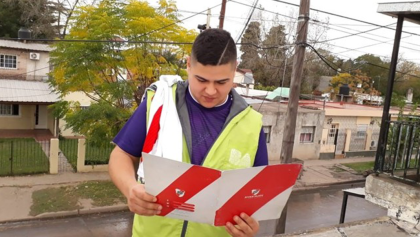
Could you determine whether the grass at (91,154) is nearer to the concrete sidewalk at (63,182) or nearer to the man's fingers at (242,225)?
the concrete sidewalk at (63,182)

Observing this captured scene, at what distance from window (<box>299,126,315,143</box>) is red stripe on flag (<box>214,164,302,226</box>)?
17365 millimetres

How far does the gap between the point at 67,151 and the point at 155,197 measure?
53.5 feet

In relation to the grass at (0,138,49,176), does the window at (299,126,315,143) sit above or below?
above

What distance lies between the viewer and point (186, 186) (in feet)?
4.78

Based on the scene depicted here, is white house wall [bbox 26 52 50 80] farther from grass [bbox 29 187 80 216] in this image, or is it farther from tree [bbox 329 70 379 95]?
tree [bbox 329 70 379 95]

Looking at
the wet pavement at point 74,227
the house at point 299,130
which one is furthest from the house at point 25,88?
the house at point 299,130

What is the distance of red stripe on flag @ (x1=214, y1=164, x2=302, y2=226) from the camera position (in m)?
1.48

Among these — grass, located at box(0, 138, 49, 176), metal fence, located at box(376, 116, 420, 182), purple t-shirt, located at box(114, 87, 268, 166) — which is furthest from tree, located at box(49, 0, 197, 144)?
purple t-shirt, located at box(114, 87, 268, 166)

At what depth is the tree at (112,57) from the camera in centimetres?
1068

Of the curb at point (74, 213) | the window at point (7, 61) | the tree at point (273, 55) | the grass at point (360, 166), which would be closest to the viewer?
the curb at point (74, 213)

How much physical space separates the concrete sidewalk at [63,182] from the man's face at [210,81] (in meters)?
9.50

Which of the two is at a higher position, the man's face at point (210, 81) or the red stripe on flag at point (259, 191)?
the man's face at point (210, 81)

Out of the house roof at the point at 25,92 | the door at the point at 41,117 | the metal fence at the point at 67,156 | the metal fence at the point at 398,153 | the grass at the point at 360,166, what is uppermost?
the metal fence at the point at 398,153

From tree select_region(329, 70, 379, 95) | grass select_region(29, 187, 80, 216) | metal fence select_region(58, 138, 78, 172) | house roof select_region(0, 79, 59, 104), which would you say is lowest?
grass select_region(29, 187, 80, 216)
